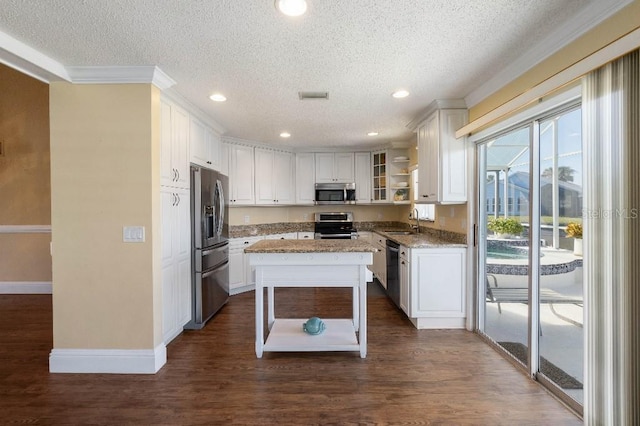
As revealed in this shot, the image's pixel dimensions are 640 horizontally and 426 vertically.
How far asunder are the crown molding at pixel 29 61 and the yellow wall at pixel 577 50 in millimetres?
3613

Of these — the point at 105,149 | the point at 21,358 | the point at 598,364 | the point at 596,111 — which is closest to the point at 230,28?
the point at 105,149

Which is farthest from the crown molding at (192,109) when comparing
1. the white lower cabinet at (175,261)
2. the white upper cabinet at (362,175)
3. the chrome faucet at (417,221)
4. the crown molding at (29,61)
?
the chrome faucet at (417,221)

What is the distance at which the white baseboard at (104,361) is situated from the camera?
2375 millimetres

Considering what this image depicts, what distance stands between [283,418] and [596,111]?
8.32ft

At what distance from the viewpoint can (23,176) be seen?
14.8 feet

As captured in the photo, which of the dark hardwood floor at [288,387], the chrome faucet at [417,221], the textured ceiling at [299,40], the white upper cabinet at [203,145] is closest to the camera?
the textured ceiling at [299,40]

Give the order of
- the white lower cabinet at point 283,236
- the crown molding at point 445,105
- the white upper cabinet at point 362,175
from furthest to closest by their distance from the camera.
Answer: the white upper cabinet at point 362,175 < the white lower cabinet at point 283,236 < the crown molding at point 445,105

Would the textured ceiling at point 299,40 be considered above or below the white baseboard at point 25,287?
above

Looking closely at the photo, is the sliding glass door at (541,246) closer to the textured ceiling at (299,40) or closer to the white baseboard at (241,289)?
the textured ceiling at (299,40)

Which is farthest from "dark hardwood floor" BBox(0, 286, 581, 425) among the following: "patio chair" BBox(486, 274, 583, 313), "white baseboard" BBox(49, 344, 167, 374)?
"patio chair" BBox(486, 274, 583, 313)

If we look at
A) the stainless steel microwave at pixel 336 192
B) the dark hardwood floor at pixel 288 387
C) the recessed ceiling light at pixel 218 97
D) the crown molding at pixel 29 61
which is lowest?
the dark hardwood floor at pixel 288 387

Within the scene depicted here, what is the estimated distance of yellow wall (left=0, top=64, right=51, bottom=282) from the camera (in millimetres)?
4484

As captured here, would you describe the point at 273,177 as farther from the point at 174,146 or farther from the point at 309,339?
the point at 309,339

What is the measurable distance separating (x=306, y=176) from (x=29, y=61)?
12.9 feet
